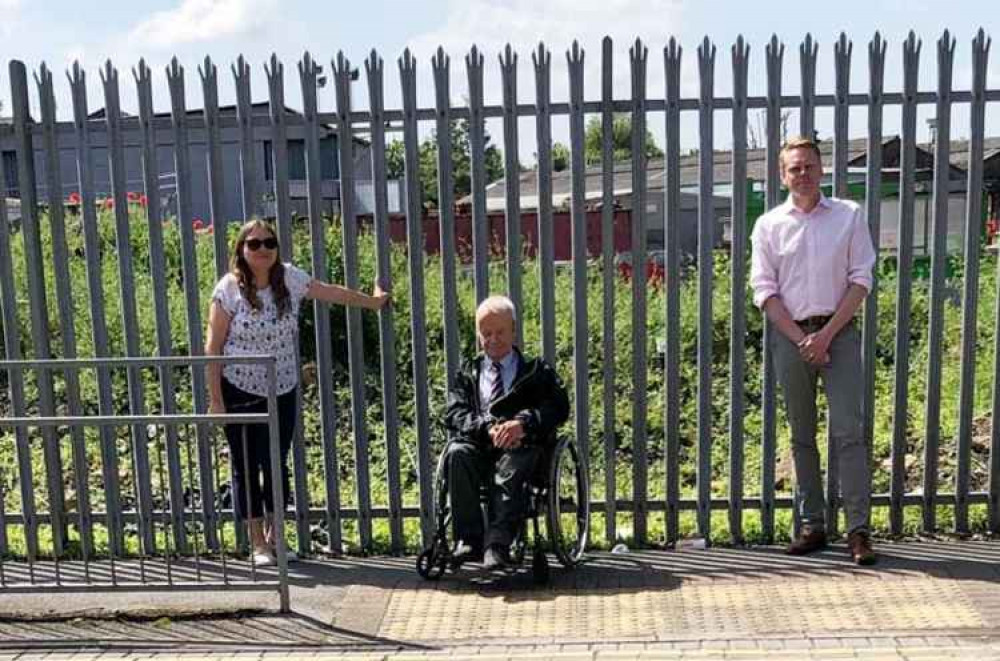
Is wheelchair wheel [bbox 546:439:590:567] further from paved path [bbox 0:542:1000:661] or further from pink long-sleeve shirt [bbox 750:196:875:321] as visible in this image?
pink long-sleeve shirt [bbox 750:196:875:321]

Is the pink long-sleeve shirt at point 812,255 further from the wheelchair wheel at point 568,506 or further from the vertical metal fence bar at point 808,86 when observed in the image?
the wheelchair wheel at point 568,506

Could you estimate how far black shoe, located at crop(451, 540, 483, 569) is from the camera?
189 inches

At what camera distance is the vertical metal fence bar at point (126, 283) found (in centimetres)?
512

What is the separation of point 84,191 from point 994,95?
427cm

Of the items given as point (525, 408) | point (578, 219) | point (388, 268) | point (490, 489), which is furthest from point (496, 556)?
point (578, 219)

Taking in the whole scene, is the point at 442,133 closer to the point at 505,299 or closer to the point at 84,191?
the point at 505,299

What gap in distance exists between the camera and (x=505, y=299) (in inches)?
194

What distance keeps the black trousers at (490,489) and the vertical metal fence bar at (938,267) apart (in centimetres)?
199

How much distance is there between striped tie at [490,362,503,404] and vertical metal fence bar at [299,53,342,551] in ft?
2.79

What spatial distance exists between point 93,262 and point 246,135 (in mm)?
961

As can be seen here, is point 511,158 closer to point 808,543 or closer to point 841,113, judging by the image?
point 841,113

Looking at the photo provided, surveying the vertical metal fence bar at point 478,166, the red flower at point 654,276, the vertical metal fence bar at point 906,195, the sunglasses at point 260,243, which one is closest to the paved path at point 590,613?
the vertical metal fence bar at point 906,195

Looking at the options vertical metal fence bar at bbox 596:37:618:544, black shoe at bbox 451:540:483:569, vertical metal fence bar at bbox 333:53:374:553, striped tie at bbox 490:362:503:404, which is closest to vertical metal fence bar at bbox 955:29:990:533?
vertical metal fence bar at bbox 596:37:618:544

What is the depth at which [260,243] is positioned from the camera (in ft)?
16.0
